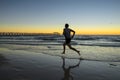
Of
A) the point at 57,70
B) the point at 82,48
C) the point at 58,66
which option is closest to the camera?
the point at 57,70

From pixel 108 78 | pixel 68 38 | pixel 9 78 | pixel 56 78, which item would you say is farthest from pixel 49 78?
pixel 68 38

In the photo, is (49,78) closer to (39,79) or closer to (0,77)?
(39,79)

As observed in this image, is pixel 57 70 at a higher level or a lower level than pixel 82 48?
higher

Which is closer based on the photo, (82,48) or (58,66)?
(58,66)

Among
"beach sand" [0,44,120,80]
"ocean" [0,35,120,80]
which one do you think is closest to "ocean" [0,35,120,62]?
"ocean" [0,35,120,80]

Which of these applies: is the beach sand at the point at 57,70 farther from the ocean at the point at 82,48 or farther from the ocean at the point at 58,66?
the ocean at the point at 82,48

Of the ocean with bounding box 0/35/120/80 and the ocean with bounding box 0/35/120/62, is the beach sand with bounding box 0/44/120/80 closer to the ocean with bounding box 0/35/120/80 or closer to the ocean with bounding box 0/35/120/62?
the ocean with bounding box 0/35/120/80

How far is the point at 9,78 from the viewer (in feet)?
18.1

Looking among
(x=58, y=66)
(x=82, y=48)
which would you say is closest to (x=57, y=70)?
(x=58, y=66)

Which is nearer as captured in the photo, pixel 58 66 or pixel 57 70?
pixel 57 70

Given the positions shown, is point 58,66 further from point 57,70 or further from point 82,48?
point 82,48

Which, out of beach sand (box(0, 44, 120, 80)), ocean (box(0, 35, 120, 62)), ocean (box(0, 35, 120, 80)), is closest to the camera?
beach sand (box(0, 44, 120, 80))

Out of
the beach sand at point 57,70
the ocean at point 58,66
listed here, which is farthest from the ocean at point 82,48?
the beach sand at point 57,70

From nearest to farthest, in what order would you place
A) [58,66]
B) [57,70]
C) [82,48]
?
[57,70]
[58,66]
[82,48]
